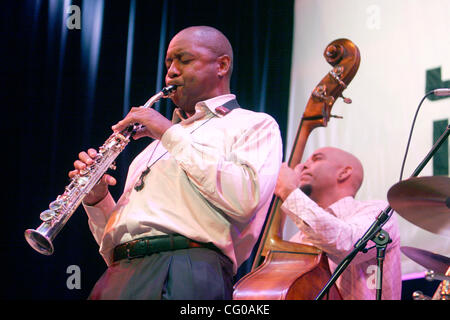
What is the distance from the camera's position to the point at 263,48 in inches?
164

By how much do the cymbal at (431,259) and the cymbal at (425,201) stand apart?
0.35 feet

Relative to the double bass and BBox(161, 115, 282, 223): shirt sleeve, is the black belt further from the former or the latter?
the double bass

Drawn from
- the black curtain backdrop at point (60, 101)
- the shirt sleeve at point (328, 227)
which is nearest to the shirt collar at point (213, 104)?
the shirt sleeve at point (328, 227)

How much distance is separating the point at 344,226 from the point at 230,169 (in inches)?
48.4

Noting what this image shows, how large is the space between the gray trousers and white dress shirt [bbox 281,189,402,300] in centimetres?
111

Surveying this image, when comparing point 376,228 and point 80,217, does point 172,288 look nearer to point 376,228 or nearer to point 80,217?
point 376,228

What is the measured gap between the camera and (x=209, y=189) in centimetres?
181

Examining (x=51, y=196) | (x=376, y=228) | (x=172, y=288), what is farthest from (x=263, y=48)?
(x=172, y=288)

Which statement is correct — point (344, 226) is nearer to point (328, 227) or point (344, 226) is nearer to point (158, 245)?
point (328, 227)

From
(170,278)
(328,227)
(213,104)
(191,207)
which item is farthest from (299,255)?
(170,278)

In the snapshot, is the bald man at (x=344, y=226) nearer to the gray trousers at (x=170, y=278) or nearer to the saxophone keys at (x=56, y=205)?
the gray trousers at (x=170, y=278)

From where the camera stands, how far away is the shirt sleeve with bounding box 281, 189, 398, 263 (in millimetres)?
2815

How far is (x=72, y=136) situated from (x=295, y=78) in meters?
1.72

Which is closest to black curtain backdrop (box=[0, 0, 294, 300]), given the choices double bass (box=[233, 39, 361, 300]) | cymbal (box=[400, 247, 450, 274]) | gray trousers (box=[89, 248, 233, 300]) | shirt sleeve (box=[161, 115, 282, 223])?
double bass (box=[233, 39, 361, 300])
